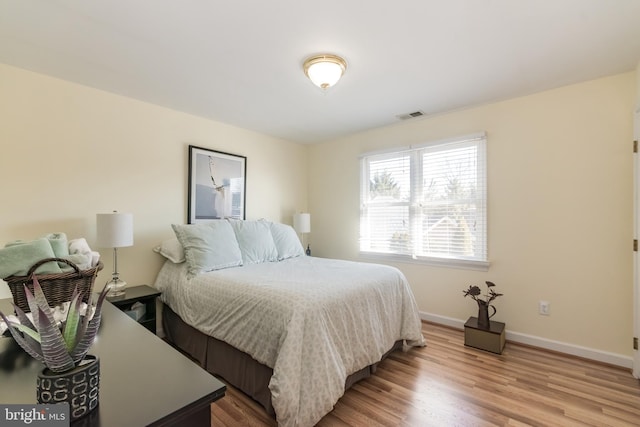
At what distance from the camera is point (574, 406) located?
6.04ft

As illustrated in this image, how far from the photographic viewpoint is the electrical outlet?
2.63 meters

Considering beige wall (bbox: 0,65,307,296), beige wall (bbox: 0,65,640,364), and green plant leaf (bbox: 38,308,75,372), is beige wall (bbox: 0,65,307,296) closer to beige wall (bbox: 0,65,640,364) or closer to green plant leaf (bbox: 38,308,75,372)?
beige wall (bbox: 0,65,640,364)

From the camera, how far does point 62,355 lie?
64cm

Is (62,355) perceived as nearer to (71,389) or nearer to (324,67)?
(71,389)

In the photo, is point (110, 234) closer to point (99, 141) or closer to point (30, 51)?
point (99, 141)

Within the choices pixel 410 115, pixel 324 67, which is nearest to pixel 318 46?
pixel 324 67

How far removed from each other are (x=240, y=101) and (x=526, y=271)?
323 cm

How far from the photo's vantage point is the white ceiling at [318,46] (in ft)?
5.23

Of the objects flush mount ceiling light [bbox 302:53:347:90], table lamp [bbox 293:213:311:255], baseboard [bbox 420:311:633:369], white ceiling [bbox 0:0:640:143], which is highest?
white ceiling [bbox 0:0:640:143]

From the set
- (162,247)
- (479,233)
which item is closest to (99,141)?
(162,247)

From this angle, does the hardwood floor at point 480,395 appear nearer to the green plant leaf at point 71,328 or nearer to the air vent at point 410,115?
the green plant leaf at point 71,328

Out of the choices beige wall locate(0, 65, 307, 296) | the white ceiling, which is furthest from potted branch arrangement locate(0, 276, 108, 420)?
beige wall locate(0, 65, 307, 296)

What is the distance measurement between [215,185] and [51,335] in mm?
2857

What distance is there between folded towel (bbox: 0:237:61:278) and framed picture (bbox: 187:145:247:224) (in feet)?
5.85
